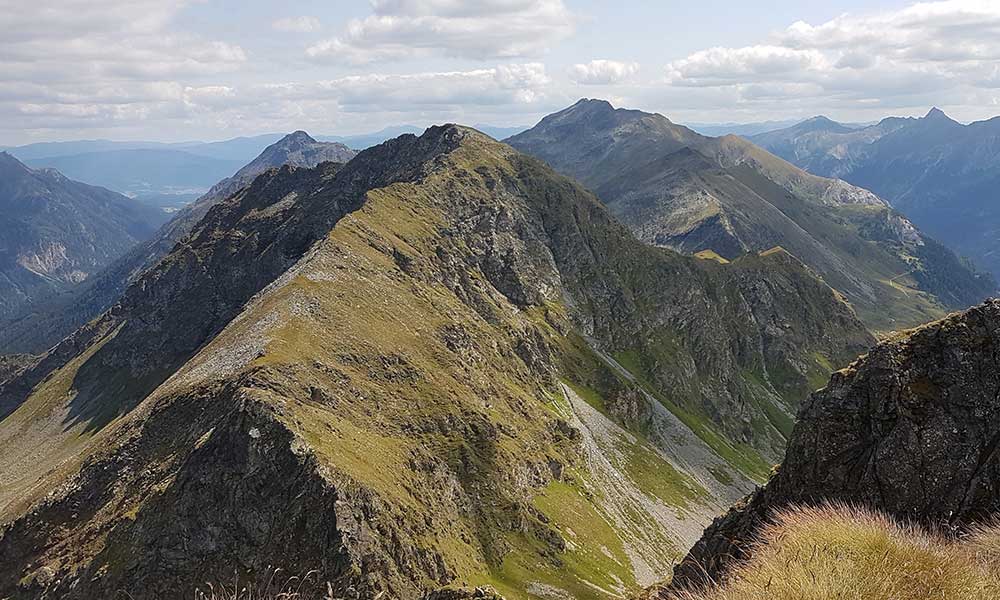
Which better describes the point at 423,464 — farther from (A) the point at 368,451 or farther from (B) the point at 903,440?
(B) the point at 903,440

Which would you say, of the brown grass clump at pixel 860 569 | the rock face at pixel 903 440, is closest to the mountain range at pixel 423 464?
the rock face at pixel 903 440

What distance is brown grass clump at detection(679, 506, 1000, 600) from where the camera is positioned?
13.3 m

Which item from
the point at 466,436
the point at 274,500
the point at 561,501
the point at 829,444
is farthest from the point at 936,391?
the point at 561,501

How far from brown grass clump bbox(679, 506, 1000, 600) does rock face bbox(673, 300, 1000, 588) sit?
1454 centimetres

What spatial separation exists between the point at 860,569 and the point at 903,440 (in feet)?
78.7

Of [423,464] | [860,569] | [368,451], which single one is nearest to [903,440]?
[860,569]

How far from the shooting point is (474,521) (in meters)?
104

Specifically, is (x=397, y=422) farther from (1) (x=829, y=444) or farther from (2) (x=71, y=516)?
(1) (x=829, y=444)

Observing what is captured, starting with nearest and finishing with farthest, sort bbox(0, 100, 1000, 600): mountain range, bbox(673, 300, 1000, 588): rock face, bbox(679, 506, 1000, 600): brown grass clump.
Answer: bbox(679, 506, 1000, 600): brown grass clump
bbox(673, 300, 1000, 588): rock face
bbox(0, 100, 1000, 600): mountain range

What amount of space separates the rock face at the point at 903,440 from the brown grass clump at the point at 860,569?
14.5 m

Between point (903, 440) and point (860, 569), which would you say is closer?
point (860, 569)

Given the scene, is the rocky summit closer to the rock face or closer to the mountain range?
the mountain range

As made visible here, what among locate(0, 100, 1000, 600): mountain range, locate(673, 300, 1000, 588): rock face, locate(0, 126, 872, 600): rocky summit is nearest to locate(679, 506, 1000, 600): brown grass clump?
locate(0, 100, 1000, 600): mountain range

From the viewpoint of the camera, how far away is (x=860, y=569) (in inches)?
548
